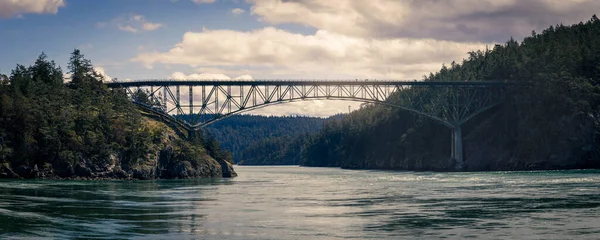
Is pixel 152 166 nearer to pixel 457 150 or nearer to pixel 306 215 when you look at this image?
pixel 457 150

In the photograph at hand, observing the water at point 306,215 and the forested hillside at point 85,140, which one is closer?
the water at point 306,215

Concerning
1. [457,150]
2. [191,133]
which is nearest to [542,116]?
[457,150]

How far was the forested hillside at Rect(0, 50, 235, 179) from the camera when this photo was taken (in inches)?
4380

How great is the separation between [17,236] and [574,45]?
15671 cm

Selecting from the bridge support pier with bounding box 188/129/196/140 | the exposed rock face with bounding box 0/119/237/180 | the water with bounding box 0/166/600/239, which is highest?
the bridge support pier with bounding box 188/129/196/140

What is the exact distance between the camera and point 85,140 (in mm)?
117375

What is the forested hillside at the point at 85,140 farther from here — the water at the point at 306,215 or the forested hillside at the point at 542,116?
the forested hillside at the point at 542,116

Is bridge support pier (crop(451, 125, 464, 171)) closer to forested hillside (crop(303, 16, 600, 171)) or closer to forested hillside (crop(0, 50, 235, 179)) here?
forested hillside (crop(303, 16, 600, 171))

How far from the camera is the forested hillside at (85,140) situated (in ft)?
365

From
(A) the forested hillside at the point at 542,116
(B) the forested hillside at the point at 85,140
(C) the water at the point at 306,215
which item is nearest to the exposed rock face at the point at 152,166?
(B) the forested hillside at the point at 85,140

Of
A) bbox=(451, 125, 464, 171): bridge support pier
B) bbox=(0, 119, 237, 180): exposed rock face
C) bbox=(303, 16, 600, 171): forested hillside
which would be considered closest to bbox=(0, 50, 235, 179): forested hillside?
bbox=(0, 119, 237, 180): exposed rock face

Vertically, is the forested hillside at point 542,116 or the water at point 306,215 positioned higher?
the forested hillside at point 542,116

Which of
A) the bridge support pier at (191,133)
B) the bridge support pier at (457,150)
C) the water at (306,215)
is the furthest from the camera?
the bridge support pier at (457,150)

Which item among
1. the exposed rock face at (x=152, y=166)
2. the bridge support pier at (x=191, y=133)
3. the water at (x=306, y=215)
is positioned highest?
the bridge support pier at (x=191, y=133)
